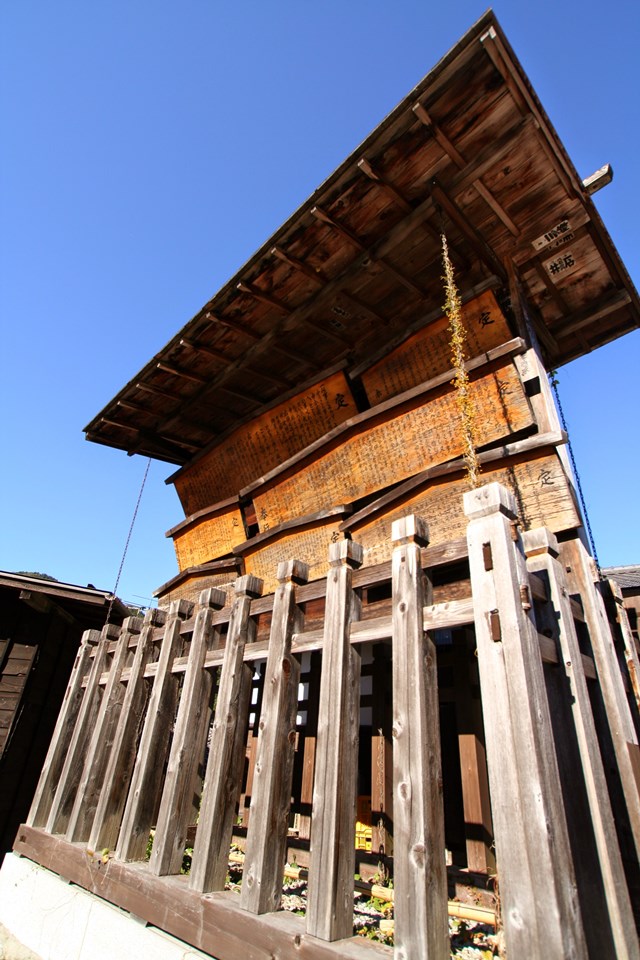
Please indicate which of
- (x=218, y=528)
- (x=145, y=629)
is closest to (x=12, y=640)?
(x=218, y=528)

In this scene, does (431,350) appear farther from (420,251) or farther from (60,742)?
(60,742)

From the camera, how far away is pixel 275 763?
2984mm

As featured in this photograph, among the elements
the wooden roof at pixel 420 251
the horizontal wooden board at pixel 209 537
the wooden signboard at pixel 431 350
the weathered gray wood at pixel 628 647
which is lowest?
the weathered gray wood at pixel 628 647

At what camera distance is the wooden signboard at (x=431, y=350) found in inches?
199

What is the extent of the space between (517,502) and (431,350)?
2.06 metres

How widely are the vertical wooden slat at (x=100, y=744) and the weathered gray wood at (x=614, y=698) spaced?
4181mm

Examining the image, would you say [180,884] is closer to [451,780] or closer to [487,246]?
[451,780]

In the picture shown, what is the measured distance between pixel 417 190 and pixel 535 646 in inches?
177

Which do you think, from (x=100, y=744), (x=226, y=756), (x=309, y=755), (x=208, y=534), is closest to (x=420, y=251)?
(x=208, y=534)

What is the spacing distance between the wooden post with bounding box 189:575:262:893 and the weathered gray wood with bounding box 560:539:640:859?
2.36 metres

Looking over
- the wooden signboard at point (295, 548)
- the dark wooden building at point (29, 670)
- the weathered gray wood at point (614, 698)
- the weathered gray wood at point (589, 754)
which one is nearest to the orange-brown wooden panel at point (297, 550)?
the wooden signboard at point (295, 548)

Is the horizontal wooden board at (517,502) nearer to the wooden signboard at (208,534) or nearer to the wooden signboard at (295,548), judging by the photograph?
the wooden signboard at (295,548)

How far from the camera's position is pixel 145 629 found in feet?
15.9

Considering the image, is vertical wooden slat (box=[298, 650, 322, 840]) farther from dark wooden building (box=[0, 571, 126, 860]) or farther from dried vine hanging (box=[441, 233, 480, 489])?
dark wooden building (box=[0, 571, 126, 860])
